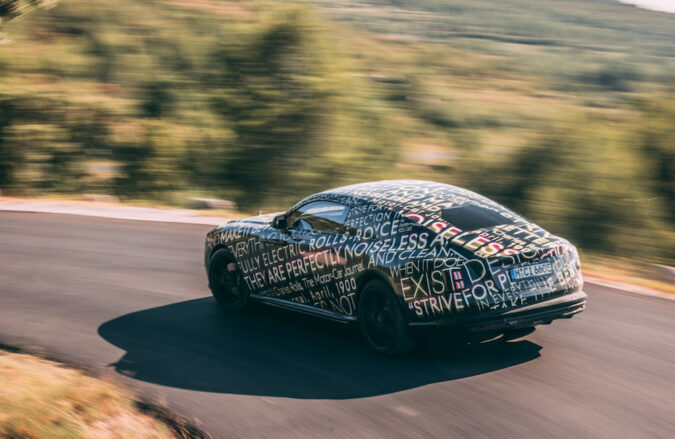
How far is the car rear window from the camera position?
639cm

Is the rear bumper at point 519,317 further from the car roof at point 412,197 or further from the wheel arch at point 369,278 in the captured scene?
the car roof at point 412,197

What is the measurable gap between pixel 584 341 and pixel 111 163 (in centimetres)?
1945

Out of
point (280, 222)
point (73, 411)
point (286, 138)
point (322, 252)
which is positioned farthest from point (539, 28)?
point (73, 411)

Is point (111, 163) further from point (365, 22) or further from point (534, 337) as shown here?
point (365, 22)

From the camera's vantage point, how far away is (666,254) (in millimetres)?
15844

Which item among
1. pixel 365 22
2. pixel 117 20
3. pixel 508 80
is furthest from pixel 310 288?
pixel 365 22

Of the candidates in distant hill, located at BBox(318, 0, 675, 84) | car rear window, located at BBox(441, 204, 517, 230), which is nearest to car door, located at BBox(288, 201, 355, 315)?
car rear window, located at BBox(441, 204, 517, 230)

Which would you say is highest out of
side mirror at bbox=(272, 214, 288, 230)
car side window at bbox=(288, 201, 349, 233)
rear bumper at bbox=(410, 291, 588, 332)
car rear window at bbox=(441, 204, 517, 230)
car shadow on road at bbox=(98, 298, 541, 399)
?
car rear window at bbox=(441, 204, 517, 230)

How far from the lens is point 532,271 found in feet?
20.0

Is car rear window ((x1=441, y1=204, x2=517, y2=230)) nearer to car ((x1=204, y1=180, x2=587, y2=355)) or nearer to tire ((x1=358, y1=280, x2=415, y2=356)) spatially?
car ((x1=204, y1=180, x2=587, y2=355))

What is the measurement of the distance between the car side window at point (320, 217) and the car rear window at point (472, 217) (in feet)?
3.45

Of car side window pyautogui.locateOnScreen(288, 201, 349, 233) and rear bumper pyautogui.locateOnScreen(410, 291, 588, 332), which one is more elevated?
car side window pyautogui.locateOnScreen(288, 201, 349, 233)

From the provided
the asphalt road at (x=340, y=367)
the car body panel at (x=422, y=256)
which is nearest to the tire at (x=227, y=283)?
the asphalt road at (x=340, y=367)

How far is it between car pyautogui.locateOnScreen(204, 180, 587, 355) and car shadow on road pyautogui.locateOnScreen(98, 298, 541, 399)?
26 centimetres
